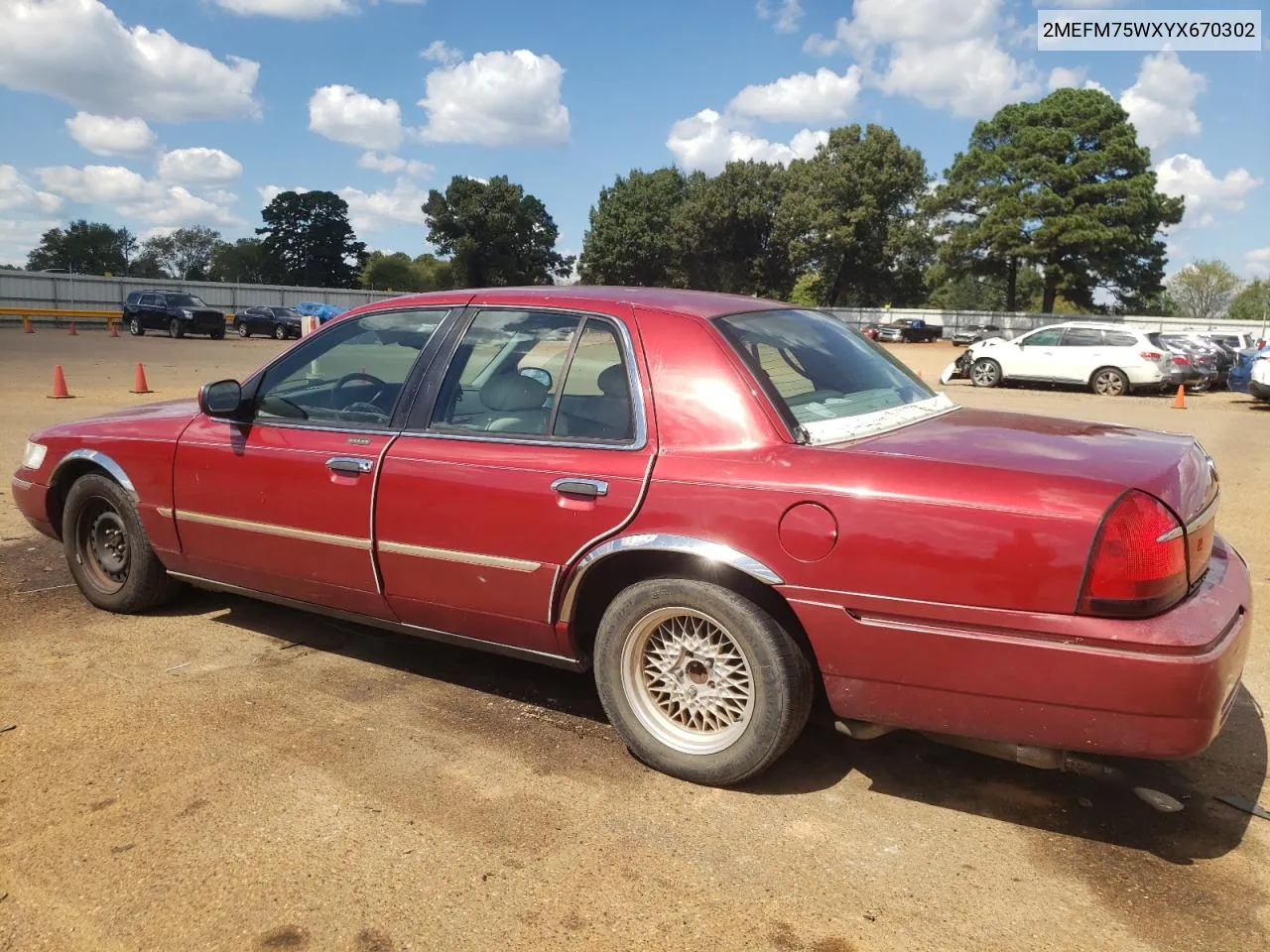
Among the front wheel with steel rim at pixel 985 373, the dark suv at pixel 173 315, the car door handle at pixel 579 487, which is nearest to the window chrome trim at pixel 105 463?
the car door handle at pixel 579 487

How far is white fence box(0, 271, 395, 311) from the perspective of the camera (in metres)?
45.3

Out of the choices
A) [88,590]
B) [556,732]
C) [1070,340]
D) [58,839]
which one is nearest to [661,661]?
[556,732]

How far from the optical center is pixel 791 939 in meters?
2.36

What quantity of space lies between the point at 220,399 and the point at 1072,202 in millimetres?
55779

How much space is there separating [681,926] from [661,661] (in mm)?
945

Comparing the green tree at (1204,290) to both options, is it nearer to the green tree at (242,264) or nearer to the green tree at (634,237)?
the green tree at (634,237)

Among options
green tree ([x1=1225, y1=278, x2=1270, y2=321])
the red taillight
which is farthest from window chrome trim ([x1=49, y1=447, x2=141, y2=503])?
green tree ([x1=1225, y1=278, x2=1270, y2=321])

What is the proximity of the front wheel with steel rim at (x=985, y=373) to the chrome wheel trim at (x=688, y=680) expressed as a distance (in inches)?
803

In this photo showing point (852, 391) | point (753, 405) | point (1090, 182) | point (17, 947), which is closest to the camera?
point (17, 947)

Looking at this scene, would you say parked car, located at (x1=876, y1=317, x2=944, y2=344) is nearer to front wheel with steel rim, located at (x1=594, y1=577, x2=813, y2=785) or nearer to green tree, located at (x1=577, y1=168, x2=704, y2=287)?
green tree, located at (x1=577, y1=168, x2=704, y2=287)

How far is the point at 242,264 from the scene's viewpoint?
9825 cm

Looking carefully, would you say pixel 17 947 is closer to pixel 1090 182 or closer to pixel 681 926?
pixel 681 926

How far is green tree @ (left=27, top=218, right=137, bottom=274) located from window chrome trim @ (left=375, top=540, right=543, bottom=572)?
102152 millimetres

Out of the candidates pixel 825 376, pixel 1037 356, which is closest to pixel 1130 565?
pixel 825 376
